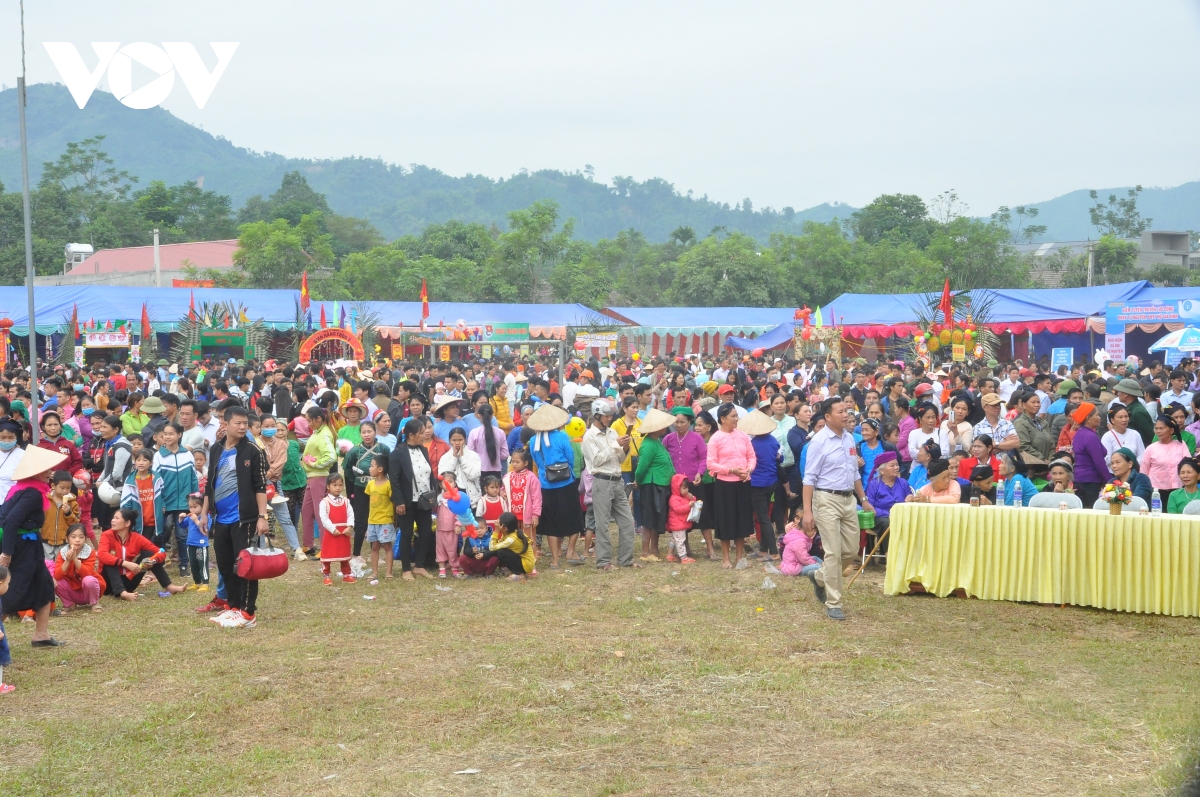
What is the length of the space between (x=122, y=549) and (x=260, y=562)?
2.07 meters

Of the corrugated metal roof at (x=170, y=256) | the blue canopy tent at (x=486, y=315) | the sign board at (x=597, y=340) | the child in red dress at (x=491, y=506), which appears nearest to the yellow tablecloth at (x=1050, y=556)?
the child in red dress at (x=491, y=506)

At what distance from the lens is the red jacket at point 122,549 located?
8.48 metres

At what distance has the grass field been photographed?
4797 millimetres

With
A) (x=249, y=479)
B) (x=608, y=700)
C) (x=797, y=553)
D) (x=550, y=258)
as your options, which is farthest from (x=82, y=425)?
(x=550, y=258)

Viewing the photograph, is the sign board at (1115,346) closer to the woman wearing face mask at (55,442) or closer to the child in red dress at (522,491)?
the child in red dress at (522,491)

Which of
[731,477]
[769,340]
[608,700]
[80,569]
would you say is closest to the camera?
[608,700]

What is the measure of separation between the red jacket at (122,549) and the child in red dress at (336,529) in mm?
1323

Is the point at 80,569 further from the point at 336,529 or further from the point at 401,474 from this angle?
the point at 401,474

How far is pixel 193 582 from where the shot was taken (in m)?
9.36

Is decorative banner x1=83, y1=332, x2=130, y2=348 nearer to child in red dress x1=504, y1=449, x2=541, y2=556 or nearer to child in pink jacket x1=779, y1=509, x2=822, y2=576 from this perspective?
child in red dress x1=504, y1=449, x2=541, y2=556

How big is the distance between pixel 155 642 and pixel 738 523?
5.02 meters

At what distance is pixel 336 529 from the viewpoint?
9211 millimetres

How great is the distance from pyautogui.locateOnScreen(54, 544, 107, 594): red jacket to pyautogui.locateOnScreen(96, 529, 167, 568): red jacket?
6 centimetres

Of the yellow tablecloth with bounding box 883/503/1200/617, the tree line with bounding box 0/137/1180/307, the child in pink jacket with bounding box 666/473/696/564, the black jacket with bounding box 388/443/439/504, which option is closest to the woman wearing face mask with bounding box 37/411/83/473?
the black jacket with bounding box 388/443/439/504
